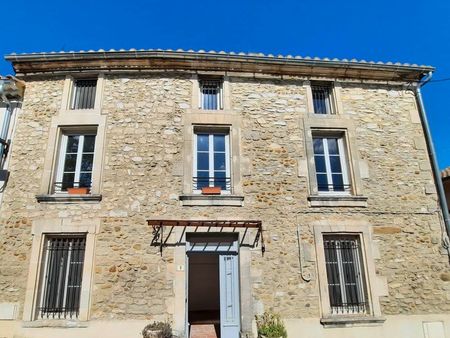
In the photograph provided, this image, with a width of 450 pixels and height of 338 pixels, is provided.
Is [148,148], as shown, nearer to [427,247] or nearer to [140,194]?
[140,194]

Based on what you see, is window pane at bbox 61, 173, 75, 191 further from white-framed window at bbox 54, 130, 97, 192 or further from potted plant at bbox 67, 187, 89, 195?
potted plant at bbox 67, 187, 89, 195

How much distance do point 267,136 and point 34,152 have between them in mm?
A: 4956

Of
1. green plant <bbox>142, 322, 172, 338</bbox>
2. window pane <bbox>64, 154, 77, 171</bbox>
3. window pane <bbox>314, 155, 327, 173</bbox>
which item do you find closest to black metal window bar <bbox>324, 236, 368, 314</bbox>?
window pane <bbox>314, 155, 327, 173</bbox>

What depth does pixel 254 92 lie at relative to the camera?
320 inches

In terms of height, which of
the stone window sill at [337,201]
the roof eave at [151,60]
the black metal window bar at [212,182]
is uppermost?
the roof eave at [151,60]

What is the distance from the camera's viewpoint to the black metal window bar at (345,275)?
271 inches

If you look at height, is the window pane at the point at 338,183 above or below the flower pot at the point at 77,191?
above

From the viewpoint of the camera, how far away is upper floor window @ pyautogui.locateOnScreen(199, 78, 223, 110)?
26.5 feet

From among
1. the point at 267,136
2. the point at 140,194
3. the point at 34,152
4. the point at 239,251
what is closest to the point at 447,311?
the point at 239,251

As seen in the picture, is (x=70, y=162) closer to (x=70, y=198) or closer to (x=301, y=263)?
(x=70, y=198)

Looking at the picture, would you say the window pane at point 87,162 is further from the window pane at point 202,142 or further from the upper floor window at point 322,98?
the upper floor window at point 322,98

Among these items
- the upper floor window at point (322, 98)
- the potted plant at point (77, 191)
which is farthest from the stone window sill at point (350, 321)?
the potted plant at point (77, 191)

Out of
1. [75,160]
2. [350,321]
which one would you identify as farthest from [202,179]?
[350,321]

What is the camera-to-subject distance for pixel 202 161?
757 centimetres
